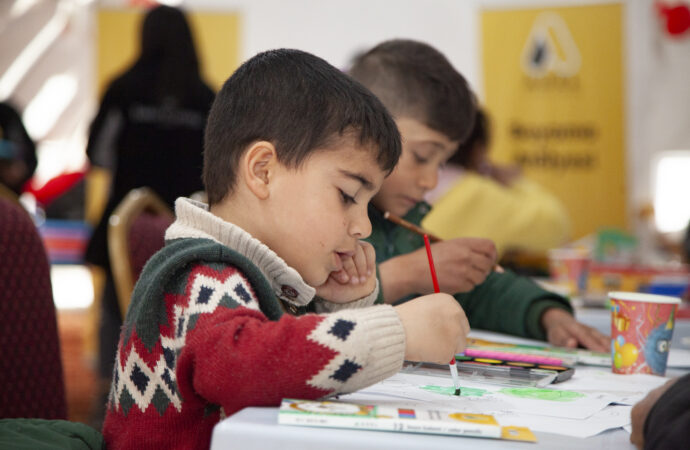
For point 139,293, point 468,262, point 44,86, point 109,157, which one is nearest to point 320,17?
point 44,86

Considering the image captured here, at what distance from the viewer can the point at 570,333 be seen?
4.41 ft

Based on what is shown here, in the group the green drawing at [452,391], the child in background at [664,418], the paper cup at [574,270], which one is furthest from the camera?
the paper cup at [574,270]

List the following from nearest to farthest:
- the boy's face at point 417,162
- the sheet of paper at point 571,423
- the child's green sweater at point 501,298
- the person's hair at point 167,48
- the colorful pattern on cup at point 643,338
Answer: the sheet of paper at point 571,423 < the colorful pattern on cup at point 643,338 < the child's green sweater at point 501,298 < the boy's face at point 417,162 < the person's hair at point 167,48

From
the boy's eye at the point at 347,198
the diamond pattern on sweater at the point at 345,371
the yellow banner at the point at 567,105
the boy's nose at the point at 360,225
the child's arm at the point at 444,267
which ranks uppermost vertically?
the boy's eye at the point at 347,198

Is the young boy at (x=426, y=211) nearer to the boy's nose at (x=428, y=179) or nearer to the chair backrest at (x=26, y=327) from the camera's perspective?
the boy's nose at (x=428, y=179)

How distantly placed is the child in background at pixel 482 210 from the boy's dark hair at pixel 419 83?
88 centimetres

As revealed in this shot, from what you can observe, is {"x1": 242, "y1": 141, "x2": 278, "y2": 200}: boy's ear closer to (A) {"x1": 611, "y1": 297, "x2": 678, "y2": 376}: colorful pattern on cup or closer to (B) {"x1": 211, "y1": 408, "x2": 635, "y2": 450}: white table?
(B) {"x1": 211, "y1": 408, "x2": 635, "y2": 450}: white table

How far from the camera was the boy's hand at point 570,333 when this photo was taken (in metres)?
1.31

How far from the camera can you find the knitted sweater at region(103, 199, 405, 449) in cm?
70

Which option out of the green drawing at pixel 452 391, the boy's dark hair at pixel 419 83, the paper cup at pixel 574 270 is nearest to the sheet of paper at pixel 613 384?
the green drawing at pixel 452 391

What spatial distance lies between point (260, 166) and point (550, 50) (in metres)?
5.36

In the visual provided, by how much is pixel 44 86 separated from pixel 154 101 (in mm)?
5231

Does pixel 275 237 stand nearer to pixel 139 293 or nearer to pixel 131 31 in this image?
pixel 139 293

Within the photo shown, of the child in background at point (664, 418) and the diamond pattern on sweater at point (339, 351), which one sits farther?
the diamond pattern on sweater at point (339, 351)
